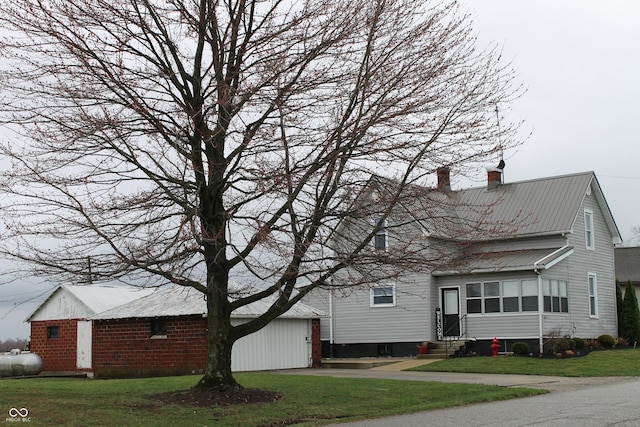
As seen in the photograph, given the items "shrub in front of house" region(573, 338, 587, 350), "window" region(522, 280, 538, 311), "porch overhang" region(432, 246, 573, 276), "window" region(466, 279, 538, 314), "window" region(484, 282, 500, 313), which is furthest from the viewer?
"window" region(484, 282, 500, 313)

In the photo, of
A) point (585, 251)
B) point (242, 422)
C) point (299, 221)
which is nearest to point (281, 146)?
point (299, 221)

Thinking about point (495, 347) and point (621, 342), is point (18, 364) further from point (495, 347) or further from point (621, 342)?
point (621, 342)

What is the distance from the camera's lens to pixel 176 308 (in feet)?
A: 87.4

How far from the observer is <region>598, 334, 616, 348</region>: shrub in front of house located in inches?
1264

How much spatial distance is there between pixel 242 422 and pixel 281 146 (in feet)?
16.2

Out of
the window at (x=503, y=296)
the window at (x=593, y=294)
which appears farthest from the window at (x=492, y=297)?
the window at (x=593, y=294)

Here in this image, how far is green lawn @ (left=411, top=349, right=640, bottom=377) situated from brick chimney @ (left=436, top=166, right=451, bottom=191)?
11.4 metres

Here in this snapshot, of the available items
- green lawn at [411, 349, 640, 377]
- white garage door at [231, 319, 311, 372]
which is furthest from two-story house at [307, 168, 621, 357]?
green lawn at [411, 349, 640, 377]

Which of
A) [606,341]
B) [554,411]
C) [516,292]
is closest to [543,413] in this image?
[554,411]

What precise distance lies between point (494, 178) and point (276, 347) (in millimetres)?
14500

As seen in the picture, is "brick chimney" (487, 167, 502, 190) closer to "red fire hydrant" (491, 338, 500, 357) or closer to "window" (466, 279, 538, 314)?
"window" (466, 279, 538, 314)

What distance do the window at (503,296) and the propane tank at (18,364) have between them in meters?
17.2

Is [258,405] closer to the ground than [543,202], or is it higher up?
closer to the ground

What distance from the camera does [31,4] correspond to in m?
13.6
